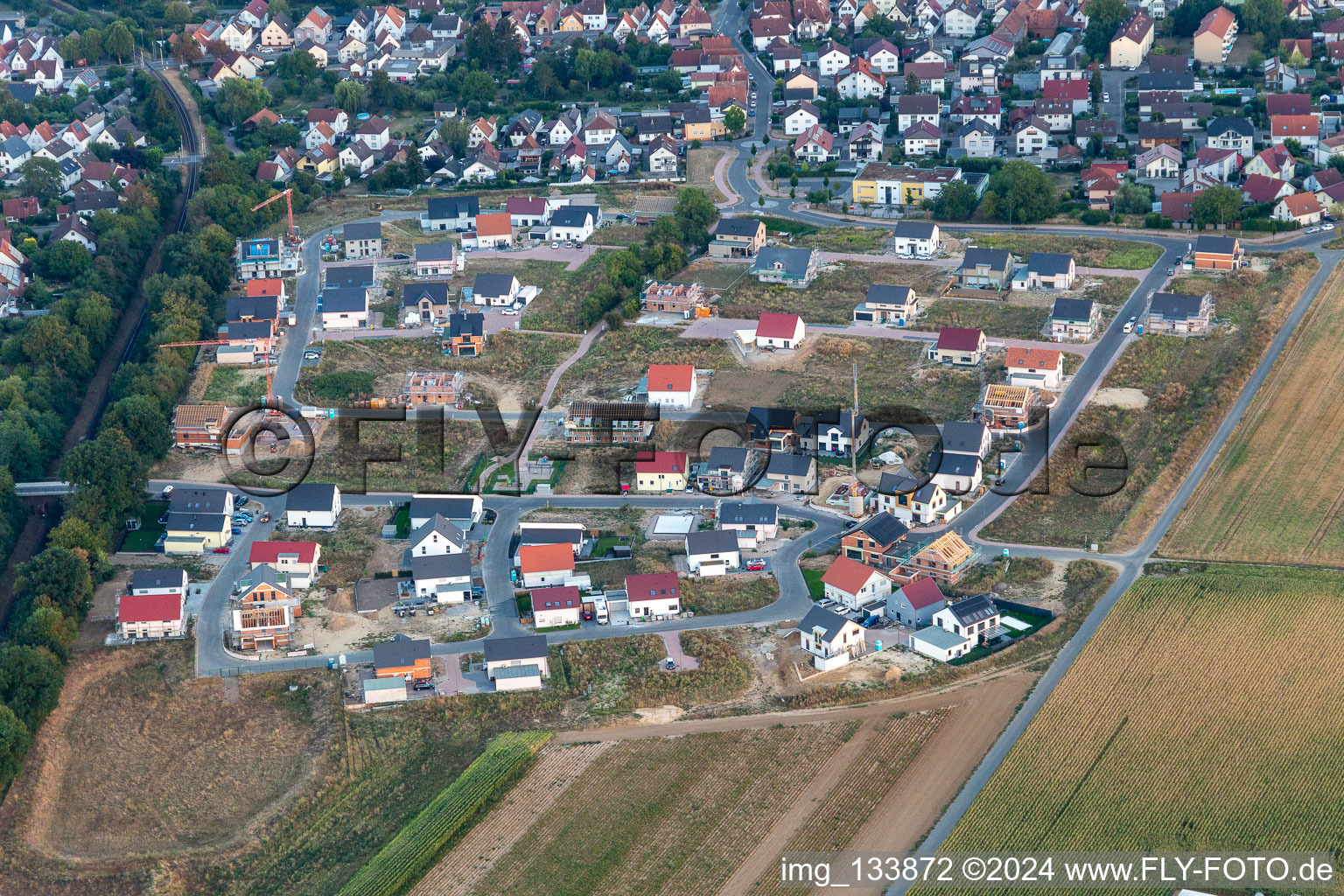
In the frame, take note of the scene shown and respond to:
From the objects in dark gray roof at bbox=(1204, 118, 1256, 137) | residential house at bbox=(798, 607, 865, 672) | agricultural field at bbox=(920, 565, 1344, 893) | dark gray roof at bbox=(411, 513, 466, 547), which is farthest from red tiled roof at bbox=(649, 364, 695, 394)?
dark gray roof at bbox=(1204, 118, 1256, 137)

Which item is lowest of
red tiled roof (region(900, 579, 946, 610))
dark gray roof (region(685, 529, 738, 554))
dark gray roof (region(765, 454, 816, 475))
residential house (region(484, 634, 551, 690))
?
residential house (region(484, 634, 551, 690))

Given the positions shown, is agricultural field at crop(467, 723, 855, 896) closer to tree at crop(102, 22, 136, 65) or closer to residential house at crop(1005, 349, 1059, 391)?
residential house at crop(1005, 349, 1059, 391)

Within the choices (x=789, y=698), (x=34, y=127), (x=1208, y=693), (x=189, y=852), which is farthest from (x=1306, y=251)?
(x=34, y=127)

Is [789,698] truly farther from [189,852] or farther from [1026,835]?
[189,852]

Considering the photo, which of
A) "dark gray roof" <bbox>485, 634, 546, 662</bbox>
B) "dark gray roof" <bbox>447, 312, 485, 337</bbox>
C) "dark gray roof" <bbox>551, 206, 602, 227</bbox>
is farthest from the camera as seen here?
"dark gray roof" <bbox>551, 206, 602, 227</bbox>

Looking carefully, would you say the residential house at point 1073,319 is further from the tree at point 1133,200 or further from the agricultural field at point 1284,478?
the tree at point 1133,200

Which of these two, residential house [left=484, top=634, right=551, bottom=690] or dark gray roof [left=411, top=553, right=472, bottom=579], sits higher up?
dark gray roof [left=411, top=553, right=472, bottom=579]
